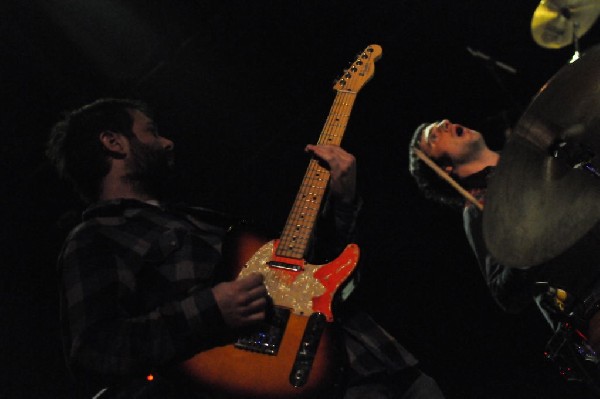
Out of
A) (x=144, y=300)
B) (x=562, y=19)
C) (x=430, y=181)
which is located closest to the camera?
(x=144, y=300)

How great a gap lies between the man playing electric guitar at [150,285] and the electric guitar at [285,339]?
51 millimetres

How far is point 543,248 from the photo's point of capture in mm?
1338

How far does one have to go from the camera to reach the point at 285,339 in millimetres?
1433

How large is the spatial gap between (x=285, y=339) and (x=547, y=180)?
3.06ft

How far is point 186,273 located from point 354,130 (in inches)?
77.2

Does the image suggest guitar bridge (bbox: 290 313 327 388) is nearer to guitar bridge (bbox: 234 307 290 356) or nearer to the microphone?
guitar bridge (bbox: 234 307 290 356)

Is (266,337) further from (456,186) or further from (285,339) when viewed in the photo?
(456,186)

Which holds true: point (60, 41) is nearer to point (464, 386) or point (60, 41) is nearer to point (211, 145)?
point (211, 145)

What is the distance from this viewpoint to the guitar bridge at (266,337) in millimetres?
1420

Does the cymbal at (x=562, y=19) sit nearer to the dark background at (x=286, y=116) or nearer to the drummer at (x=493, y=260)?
the dark background at (x=286, y=116)

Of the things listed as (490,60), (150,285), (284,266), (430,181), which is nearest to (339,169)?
(284,266)

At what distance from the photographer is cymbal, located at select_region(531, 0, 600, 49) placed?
2.94m

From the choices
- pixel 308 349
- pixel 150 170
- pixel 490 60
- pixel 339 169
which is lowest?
pixel 308 349

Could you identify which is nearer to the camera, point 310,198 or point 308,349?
point 308,349
